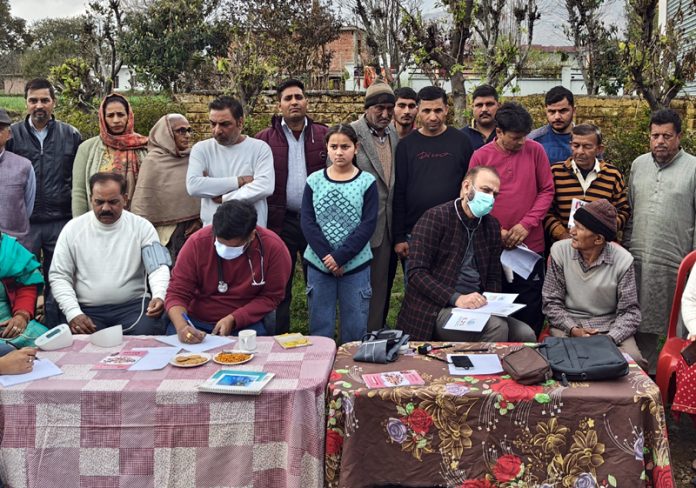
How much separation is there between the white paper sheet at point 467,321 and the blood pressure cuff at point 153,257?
5.91 ft

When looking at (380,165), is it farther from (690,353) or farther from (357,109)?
(357,109)

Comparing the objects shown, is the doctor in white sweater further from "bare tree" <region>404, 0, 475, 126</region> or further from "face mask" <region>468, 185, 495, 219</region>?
"bare tree" <region>404, 0, 475, 126</region>

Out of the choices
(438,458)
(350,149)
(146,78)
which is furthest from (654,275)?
(146,78)

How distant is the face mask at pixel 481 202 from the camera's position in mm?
3895

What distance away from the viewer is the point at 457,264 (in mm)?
4051

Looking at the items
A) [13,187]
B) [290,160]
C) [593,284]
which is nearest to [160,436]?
[593,284]

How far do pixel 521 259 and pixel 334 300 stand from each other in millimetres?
1276

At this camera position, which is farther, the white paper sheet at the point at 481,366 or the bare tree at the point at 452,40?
the bare tree at the point at 452,40

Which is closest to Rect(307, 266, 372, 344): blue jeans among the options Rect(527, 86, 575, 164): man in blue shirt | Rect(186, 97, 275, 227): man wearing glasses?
Rect(186, 97, 275, 227): man wearing glasses

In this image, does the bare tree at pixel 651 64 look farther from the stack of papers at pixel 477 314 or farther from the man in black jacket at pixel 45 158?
the man in black jacket at pixel 45 158

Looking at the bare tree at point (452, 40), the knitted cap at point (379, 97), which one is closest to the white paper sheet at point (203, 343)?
the knitted cap at point (379, 97)

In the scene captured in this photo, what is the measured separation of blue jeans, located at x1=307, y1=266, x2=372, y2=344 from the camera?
4367mm

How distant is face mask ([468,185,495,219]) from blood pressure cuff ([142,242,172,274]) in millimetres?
1910

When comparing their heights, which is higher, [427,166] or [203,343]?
[427,166]
